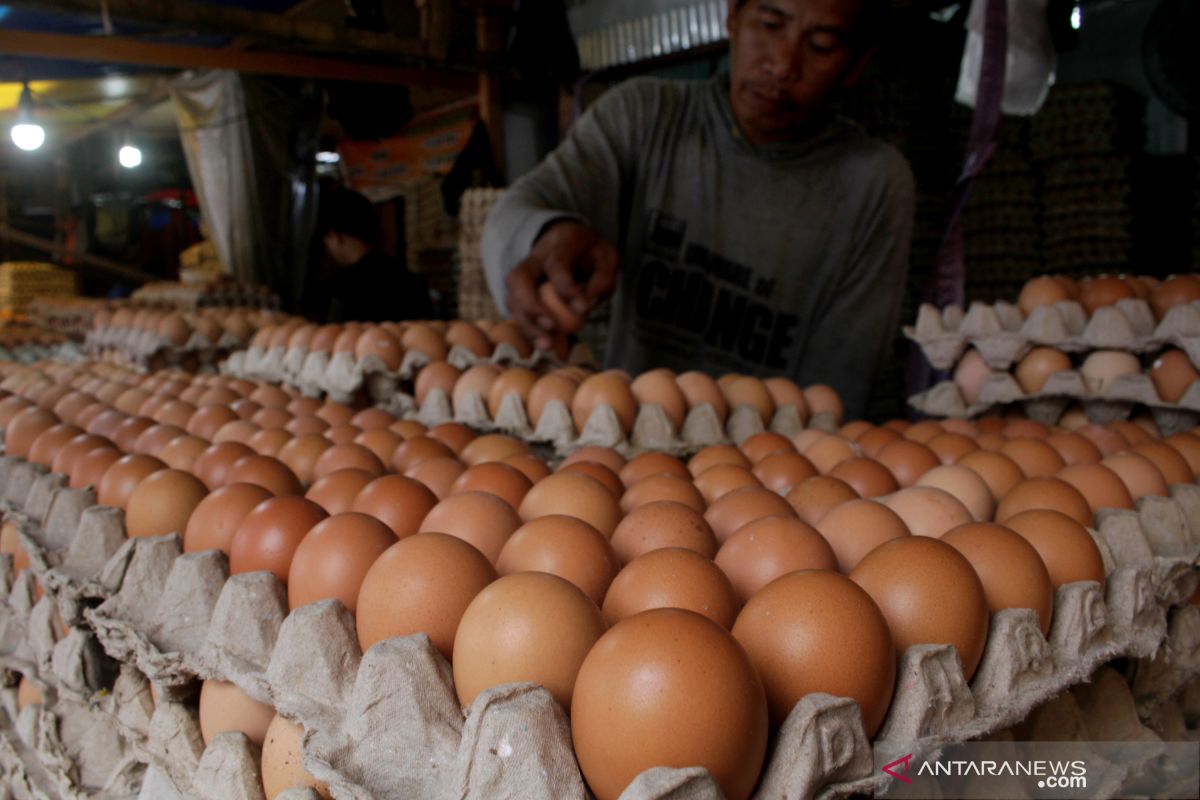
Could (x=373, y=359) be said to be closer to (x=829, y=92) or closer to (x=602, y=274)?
(x=602, y=274)

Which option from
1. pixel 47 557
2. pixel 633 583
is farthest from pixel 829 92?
pixel 47 557

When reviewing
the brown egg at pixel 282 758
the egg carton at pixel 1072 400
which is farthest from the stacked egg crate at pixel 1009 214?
the brown egg at pixel 282 758

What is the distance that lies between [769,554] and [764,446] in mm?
881

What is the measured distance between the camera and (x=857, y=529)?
132 centimetres

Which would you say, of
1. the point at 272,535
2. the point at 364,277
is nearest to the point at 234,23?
the point at 364,277

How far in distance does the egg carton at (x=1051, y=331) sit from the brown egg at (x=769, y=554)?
1652 millimetres

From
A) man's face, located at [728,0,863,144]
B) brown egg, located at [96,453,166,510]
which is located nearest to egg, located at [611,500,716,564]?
brown egg, located at [96,453,166,510]

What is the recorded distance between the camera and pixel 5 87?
912 centimetres

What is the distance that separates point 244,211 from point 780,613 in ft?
30.4

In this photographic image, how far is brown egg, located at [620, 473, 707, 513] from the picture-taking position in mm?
1488

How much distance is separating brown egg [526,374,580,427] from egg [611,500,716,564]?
3.34ft

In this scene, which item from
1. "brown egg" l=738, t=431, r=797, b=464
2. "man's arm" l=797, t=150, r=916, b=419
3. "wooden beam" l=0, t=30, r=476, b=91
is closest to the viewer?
"brown egg" l=738, t=431, r=797, b=464

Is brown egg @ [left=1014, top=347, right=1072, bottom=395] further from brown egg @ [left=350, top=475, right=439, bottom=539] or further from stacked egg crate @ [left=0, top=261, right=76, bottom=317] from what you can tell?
stacked egg crate @ [left=0, top=261, right=76, bottom=317]

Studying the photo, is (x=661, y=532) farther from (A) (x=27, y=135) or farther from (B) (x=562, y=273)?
(A) (x=27, y=135)
